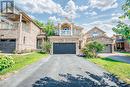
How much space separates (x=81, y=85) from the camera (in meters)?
9.70

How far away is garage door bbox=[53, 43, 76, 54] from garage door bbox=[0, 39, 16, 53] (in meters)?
9.11

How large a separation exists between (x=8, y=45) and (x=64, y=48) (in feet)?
38.4

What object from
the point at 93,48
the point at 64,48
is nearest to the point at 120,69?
the point at 93,48

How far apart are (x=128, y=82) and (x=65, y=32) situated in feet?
105

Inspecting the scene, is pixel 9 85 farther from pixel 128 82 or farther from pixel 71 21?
pixel 71 21

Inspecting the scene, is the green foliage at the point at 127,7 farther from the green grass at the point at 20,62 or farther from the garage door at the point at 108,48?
the garage door at the point at 108,48

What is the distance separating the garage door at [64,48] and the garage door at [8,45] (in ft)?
29.9

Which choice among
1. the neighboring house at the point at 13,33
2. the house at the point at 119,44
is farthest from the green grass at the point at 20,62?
the house at the point at 119,44

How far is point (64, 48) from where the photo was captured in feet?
125

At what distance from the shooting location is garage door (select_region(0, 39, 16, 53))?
3131cm

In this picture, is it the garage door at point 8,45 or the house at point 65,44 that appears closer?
the garage door at point 8,45

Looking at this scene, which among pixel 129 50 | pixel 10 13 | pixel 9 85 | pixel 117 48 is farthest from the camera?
pixel 117 48

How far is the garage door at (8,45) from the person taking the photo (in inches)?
1233

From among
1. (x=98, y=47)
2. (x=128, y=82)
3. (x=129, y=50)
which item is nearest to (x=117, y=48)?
(x=129, y=50)
